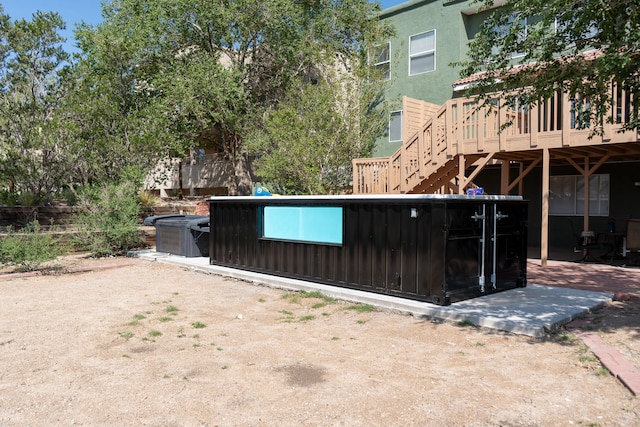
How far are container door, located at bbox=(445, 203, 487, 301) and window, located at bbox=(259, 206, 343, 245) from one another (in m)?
2.19

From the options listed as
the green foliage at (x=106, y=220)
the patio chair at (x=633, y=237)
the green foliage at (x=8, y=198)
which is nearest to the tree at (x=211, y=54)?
the green foliage at (x=106, y=220)

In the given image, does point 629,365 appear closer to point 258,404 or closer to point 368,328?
point 368,328

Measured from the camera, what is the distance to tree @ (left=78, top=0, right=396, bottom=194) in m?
17.8

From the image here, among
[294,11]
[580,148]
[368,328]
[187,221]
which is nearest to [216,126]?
[294,11]

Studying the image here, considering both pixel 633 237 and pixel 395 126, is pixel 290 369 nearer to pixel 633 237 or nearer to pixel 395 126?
pixel 633 237

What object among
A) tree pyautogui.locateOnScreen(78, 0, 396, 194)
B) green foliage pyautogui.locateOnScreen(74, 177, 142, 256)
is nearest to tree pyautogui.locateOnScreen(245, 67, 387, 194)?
tree pyautogui.locateOnScreen(78, 0, 396, 194)

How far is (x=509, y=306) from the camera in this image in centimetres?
726

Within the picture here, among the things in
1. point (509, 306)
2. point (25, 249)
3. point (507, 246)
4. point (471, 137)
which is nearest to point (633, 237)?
point (471, 137)

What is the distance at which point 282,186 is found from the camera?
1686 centimetres

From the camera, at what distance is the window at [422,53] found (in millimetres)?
18266

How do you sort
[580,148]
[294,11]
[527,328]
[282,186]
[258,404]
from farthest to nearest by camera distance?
[294,11] → [282,186] → [580,148] → [527,328] → [258,404]

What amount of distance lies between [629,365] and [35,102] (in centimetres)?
1676

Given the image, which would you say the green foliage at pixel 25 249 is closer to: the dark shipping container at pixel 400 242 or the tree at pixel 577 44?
the dark shipping container at pixel 400 242

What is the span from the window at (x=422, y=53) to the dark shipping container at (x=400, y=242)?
1077 centimetres
